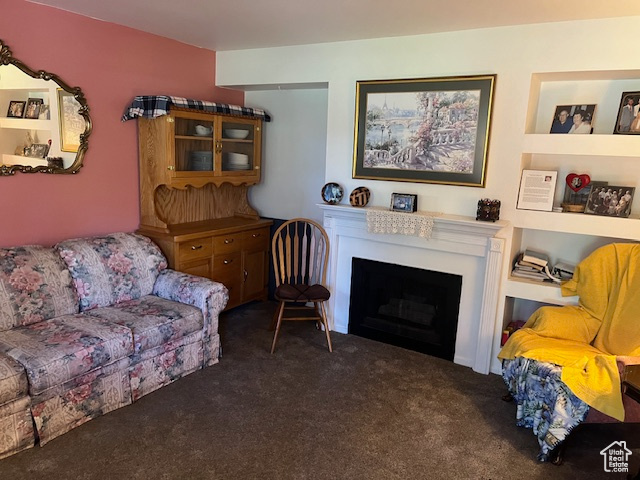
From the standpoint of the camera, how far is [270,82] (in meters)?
3.88

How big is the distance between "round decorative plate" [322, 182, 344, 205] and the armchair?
1636 millimetres

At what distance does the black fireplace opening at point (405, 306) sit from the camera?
3.34m

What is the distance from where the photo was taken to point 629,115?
2732 mm

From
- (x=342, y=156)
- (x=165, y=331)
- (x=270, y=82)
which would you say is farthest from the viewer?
(x=270, y=82)

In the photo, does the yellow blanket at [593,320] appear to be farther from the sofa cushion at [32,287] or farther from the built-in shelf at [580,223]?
the sofa cushion at [32,287]

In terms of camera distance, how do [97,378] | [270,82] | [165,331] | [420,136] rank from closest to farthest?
[97,378], [165,331], [420,136], [270,82]

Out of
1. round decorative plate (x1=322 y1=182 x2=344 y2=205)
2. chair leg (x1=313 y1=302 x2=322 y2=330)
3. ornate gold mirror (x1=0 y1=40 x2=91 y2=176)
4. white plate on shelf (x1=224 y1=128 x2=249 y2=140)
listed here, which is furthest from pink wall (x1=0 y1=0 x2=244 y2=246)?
chair leg (x1=313 y1=302 x2=322 y2=330)

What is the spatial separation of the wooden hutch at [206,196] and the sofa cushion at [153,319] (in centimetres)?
54

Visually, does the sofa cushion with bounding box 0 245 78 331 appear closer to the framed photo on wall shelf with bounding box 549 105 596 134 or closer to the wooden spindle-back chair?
the wooden spindle-back chair

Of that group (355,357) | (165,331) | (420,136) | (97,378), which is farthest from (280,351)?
(420,136)

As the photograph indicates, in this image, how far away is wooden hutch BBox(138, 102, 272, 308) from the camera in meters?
3.51

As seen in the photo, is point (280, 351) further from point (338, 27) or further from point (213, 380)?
point (338, 27)

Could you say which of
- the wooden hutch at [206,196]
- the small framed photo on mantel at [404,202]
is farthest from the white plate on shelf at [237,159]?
the small framed photo on mantel at [404,202]

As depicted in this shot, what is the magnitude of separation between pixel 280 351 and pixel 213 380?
0.60 metres
